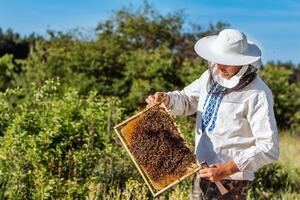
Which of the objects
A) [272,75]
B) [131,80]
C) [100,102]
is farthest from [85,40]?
[100,102]

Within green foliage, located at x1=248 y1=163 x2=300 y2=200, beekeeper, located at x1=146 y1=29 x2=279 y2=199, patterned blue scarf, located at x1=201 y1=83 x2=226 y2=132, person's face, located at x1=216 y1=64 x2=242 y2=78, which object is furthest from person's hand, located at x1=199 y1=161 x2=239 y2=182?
green foliage, located at x1=248 y1=163 x2=300 y2=200

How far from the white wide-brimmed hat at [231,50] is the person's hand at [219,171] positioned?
57 cm

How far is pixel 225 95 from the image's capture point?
4.21m

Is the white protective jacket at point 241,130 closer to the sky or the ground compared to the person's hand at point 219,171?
closer to the sky

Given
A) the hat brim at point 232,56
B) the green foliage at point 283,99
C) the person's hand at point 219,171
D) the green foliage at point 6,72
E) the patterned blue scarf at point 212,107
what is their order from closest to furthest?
the person's hand at point 219,171
the hat brim at point 232,56
the patterned blue scarf at point 212,107
the green foliage at point 6,72
the green foliage at point 283,99

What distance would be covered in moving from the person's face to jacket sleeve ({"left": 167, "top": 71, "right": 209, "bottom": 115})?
9.1 inches

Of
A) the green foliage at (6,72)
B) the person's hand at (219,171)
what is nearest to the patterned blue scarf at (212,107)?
the person's hand at (219,171)

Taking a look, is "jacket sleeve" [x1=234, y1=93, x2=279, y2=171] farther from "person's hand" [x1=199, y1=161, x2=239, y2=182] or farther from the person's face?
the person's face

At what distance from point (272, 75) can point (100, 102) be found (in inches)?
475

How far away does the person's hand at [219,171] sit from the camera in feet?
13.0

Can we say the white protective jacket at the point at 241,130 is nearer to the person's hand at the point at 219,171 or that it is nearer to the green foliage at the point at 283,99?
the person's hand at the point at 219,171

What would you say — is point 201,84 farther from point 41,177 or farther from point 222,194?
point 41,177

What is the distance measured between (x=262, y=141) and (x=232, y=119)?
0.25 m

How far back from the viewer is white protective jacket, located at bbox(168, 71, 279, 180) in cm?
400
